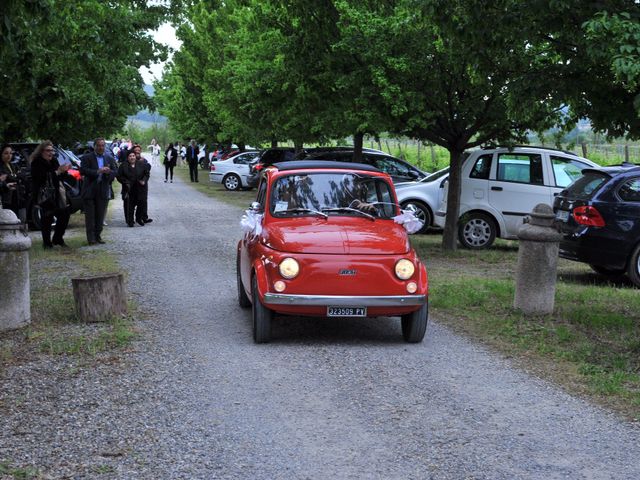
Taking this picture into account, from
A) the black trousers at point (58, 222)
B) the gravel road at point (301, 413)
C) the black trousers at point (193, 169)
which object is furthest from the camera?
the black trousers at point (193, 169)

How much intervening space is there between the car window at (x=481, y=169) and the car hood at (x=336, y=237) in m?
8.11

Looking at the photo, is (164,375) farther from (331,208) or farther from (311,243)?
(331,208)

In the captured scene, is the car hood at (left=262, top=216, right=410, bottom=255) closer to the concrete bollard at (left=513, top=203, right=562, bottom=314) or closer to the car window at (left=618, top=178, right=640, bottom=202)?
the concrete bollard at (left=513, top=203, right=562, bottom=314)

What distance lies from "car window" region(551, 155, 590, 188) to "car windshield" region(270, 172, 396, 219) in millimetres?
8320

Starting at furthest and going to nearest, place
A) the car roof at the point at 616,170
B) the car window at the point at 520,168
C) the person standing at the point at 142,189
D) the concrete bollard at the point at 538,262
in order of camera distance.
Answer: the person standing at the point at 142,189
the car window at the point at 520,168
the car roof at the point at 616,170
the concrete bollard at the point at 538,262

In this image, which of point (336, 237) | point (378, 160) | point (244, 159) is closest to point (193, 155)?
point (244, 159)

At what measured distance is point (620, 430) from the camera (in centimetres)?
622

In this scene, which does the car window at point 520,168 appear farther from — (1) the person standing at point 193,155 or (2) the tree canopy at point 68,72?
(1) the person standing at point 193,155

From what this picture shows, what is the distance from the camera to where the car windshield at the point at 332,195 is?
31.0 ft

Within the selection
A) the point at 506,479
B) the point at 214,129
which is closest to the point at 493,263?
the point at 506,479

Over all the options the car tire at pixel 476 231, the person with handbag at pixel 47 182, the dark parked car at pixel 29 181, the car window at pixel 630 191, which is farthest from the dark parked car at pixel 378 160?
the car window at pixel 630 191

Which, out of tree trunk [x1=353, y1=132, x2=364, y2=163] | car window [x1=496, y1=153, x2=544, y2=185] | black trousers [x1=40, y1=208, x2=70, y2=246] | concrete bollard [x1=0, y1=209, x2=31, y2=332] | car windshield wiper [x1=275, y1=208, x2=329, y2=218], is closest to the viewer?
concrete bollard [x1=0, y1=209, x2=31, y2=332]

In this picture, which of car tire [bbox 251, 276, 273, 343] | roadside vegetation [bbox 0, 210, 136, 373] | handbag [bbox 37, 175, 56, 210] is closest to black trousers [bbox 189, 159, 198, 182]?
handbag [bbox 37, 175, 56, 210]

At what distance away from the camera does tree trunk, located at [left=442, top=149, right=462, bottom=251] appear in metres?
16.2
